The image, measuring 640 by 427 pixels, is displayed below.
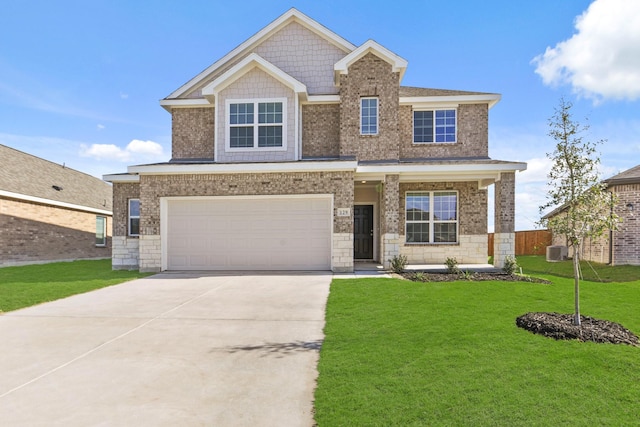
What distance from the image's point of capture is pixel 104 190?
977 inches

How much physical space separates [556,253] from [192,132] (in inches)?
694

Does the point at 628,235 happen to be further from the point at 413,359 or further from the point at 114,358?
the point at 114,358

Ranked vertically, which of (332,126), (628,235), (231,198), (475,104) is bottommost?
(628,235)

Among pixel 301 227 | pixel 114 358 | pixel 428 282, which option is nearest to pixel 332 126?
pixel 301 227

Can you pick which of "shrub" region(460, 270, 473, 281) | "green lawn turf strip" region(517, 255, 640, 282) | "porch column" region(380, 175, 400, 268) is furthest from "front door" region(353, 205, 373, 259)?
"green lawn turf strip" region(517, 255, 640, 282)

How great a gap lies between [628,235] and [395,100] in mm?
10910

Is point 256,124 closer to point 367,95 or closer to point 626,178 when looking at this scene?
point 367,95

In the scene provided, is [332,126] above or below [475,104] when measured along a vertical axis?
below

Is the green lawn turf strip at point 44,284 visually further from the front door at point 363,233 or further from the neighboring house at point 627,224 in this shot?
the neighboring house at point 627,224

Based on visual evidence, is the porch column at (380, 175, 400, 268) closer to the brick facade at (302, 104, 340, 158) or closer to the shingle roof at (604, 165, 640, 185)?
the brick facade at (302, 104, 340, 158)

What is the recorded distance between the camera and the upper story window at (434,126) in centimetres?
1485

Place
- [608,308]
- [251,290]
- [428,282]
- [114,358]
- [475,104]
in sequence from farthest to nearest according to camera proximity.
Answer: [475,104] < [428,282] < [251,290] < [608,308] < [114,358]

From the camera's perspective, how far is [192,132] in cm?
1545

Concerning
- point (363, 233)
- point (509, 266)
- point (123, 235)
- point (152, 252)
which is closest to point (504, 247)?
point (509, 266)
